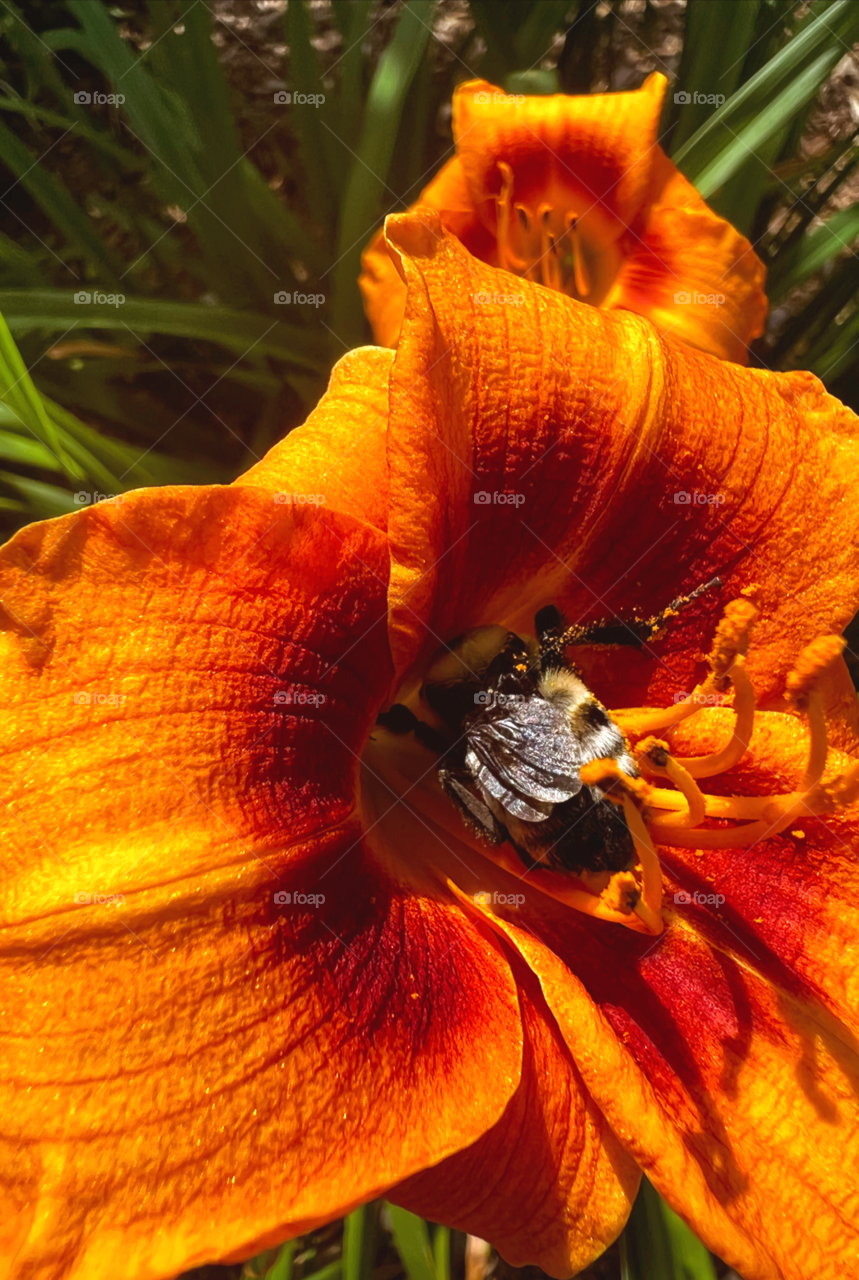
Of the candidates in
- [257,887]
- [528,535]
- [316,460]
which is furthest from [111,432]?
[257,887]

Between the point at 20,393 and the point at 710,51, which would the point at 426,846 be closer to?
the point at 20,393

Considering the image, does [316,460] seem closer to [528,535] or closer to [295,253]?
[528,535]

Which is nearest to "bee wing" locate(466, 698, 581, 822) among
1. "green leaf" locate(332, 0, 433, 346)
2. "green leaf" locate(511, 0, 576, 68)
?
"green leaf" locate(332, 0, 433, 346)

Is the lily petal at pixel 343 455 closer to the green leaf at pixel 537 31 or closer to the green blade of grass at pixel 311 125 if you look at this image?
the green blade of grass at pixel 311 125

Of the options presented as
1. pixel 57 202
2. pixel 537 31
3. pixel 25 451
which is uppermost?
pixel 537 31

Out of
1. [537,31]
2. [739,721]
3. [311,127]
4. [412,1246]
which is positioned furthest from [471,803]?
[537,31]

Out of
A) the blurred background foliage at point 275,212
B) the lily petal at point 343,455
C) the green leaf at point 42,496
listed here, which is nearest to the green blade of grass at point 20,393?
the blurred background foliage at point 275,212
